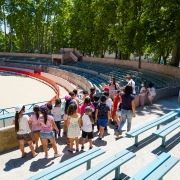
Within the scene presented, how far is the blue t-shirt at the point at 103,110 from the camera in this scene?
22.8ft

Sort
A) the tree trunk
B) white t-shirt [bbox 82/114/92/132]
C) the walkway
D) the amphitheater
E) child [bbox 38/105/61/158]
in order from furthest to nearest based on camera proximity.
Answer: the tree trunk < white t-shirt [bbox 82/114/92/132] < child [bbox 38/105/61/158] < the amphitheater < the walkway

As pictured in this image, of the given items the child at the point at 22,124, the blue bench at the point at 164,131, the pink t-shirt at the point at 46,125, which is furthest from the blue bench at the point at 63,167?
the child at the point at 22,124

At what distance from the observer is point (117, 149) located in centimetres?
611

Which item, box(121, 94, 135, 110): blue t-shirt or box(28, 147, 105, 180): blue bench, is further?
box(121, 94, 135, 110): blue t-shirt

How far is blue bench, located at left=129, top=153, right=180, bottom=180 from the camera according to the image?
4047 mm

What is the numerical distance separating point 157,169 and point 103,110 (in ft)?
9.74

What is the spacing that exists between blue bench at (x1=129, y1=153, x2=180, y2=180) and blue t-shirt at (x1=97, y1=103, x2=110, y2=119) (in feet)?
8.48

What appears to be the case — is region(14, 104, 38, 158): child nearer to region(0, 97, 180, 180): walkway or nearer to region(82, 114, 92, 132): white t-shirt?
region(0, 97, 180, 180): walkway

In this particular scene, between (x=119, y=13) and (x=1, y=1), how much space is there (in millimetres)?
32704

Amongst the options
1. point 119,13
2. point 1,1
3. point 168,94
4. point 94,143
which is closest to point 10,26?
point 1,1

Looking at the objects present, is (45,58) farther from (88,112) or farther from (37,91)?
(88,112)

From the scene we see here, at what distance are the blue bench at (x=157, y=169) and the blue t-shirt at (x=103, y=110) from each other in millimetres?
2586

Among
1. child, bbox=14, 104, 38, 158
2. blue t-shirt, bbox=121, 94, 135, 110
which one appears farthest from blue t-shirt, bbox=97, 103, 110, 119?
child, bbox=14, 104, 38, 158

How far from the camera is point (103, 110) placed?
22.8 ft
